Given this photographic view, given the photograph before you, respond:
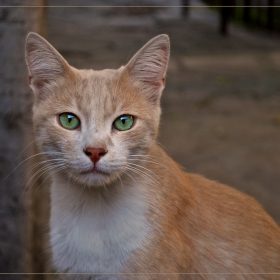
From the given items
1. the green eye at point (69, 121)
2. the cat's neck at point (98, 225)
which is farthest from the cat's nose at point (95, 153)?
the cat's neck at point (98, 225)

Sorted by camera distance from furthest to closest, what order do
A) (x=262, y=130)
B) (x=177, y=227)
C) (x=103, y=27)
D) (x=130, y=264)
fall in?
(x=103, y=27), (x=262, y=130), (x=177, y=227), (x=130, y=264)

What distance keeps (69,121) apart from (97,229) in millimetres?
520

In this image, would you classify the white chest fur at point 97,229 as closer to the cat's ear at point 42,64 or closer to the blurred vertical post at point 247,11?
the cat's ear at point 42,64

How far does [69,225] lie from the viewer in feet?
7.79

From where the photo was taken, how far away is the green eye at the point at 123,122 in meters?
2.20

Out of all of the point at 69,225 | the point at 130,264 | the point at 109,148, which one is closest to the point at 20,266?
the point at 69,225

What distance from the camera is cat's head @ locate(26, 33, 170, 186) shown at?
2.09 m

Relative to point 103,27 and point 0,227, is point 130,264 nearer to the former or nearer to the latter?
point 0,227

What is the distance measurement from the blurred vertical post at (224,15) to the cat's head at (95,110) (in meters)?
1.43

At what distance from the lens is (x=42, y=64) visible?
2.23 metres

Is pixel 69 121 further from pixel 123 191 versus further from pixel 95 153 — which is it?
pixel 123 191

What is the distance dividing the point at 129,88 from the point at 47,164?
1.72 feet

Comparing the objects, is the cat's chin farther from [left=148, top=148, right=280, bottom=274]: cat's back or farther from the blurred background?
the blurred background

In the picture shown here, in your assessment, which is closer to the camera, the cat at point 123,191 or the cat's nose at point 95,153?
the cat's nose at point 95,153
